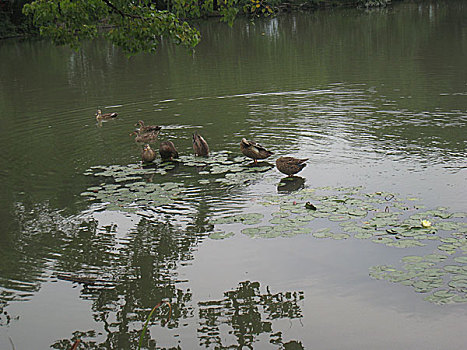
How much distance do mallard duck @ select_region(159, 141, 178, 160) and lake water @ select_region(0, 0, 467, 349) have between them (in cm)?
18

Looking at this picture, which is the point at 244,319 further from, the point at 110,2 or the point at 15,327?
the point at 110,2

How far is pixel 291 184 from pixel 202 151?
242cm

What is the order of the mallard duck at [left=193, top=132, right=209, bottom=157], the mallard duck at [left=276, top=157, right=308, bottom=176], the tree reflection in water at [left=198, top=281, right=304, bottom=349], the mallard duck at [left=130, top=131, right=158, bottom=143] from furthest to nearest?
the mallard duck at [left=130, top=131, right=158, bottom=143]
the mallard duck at [left=193, top=132, right=209, bottom=157]
the mallard duck at [left=276, top=157, right=308, bottom=176]
the tree reflection in water at [left=198, top=281, right=304, bottom=349]

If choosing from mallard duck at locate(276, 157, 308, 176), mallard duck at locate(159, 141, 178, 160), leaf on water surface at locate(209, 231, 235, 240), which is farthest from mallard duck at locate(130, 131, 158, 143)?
leaf on water surface at locate(209, 231, 235, 240)

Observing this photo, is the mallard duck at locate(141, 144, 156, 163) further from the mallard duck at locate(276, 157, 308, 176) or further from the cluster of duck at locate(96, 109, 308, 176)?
the mallard duck at locate(276, 157, 308, 176)

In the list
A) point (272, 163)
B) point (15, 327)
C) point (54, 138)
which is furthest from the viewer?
Result: point (54, 138)

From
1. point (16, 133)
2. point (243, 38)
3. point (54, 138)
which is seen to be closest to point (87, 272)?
point (54, 138)

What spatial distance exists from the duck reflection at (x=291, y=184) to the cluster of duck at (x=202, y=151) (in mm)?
102

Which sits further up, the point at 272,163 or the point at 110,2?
the point at 110,2

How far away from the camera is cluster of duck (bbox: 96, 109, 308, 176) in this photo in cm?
956

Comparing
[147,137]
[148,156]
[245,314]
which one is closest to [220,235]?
[245,314]

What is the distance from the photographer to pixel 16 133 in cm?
1471

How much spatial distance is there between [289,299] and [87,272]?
2335 millimetres

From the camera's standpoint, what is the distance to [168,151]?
1107 centimetres
